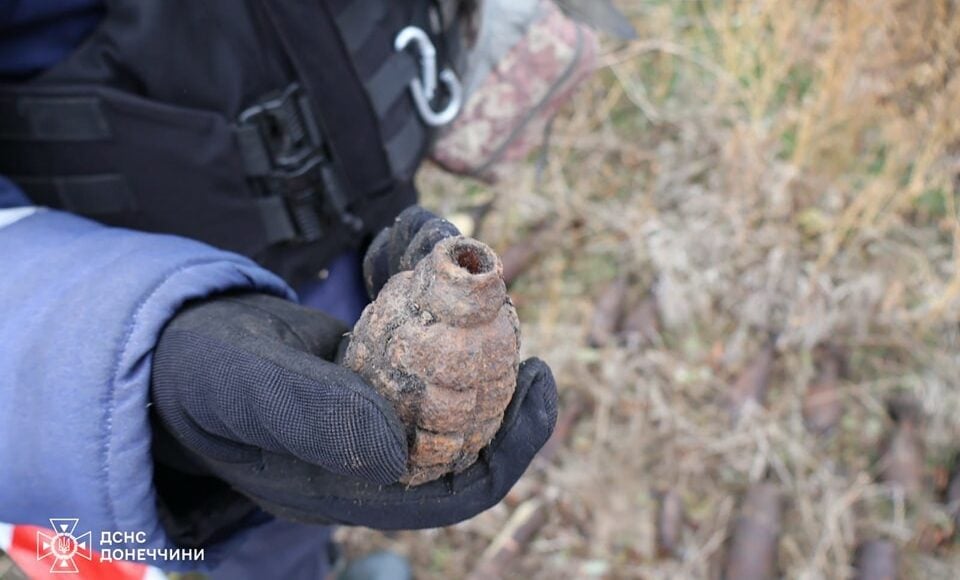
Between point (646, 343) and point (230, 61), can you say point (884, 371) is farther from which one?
point (230, 61)

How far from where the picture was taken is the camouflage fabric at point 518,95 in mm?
1969

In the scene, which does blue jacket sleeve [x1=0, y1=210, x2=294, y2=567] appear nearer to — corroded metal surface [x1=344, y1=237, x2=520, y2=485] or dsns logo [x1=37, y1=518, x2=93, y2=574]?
dsns logo [x1=37, y1=518, x2=93, y2=574]

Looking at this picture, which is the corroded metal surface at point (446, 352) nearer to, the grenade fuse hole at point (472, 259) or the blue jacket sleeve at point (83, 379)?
the grenade fuse hole at point (472, 259)

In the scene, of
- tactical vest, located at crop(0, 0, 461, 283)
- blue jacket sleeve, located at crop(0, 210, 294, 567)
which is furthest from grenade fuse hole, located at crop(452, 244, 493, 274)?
tactical vest, located at crop(0, 0, 461, 283)

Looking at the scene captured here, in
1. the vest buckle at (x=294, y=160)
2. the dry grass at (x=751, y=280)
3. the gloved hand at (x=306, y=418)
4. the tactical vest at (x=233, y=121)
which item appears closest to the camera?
the gloved hand at (x=306, y=418)

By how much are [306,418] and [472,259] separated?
0.91 ft

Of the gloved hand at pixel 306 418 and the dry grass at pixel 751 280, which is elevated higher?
the gloved hand at pixel 306 418

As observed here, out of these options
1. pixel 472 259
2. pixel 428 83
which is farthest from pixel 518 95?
pixel 472 259

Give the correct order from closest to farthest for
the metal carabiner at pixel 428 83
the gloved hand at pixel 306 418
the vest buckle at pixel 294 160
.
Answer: the gloved hand at pixel 306 418
the vest buckle at pixel 294 160
the metal carabiner at pixel 428 83

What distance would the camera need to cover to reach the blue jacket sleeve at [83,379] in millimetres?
1008

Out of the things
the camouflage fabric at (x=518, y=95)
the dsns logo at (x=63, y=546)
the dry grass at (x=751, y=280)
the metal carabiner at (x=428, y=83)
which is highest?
the metal carabiner at (x=428, y=83)

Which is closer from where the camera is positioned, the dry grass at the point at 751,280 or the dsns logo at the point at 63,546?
the dsns logo at the point at 63,546

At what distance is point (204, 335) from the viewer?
3.38 ft

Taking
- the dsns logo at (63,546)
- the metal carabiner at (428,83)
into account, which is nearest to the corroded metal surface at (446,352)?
the dsns logo at (63,546)
